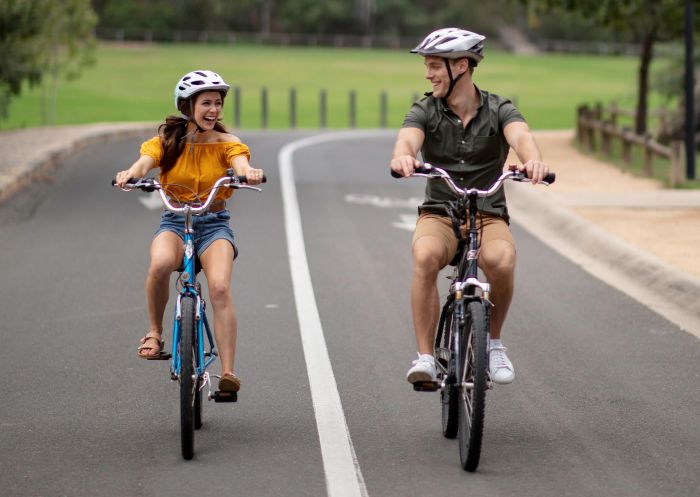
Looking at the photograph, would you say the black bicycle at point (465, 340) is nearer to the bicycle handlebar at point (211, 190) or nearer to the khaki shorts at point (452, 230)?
the khaki shorts at point (452, 230)

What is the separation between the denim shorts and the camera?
7.40m

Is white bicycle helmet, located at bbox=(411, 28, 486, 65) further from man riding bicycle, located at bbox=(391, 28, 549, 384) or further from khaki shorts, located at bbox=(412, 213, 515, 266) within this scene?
khaki shorts, located at bbox=(412, 213, 515, 266)

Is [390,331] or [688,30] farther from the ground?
[688,30]

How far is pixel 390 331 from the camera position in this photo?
10203mm

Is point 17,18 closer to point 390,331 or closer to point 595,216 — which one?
point 595,216

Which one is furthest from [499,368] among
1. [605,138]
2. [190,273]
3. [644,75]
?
[644,75]

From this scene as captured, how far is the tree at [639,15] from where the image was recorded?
29.1 m

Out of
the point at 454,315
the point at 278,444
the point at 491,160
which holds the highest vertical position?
the point at 491,160

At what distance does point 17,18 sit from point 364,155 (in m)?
7.39

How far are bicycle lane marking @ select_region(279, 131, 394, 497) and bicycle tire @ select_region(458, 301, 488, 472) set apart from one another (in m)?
0.50

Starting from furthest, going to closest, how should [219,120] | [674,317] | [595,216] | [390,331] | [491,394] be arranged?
1. [595,216]
2. [674,317]
3. [390,331]
4. [491,394]
5. [219,120]

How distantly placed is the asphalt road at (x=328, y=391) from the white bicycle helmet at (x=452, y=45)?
189cm

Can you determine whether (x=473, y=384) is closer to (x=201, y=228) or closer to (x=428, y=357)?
(x=428, y=357)

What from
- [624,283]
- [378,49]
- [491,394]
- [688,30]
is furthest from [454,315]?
[378,49]
